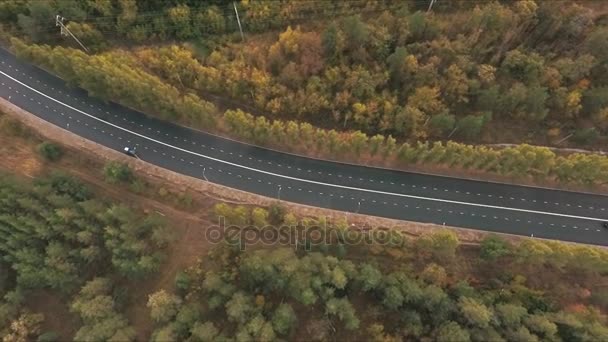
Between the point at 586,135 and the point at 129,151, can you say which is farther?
the point at 129,151

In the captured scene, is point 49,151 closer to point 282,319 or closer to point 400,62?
point 282,319

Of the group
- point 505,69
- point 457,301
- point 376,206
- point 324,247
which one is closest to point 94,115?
point 324,247

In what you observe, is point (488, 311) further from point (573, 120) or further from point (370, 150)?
point (573, 120)

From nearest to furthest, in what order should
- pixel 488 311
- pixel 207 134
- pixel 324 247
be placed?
pixel 488 311
pixel 324 247
pixel 207 134

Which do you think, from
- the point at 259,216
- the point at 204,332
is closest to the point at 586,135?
the point at 259,216

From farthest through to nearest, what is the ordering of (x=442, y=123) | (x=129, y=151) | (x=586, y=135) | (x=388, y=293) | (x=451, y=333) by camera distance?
(x=129, y=151)
(x=586, y=135)
(x=442, y=123)
(x=388, y=293)
(x=451, y=333)

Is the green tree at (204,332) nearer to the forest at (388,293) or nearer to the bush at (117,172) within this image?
the forest at (388,293)

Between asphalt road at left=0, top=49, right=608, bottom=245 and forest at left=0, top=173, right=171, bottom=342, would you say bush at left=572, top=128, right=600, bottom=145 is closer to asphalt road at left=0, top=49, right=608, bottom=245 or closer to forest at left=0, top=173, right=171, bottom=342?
asphalt road at left=0, top=49, right=608, bottom=245
